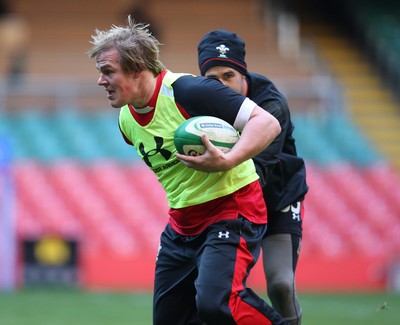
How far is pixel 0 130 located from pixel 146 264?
140 inches

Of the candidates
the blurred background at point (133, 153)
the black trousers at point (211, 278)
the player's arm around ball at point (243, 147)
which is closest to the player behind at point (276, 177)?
the black trousers at point (211, 278)

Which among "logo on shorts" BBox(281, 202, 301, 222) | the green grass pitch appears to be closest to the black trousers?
"logo on shorts" BBox(281, 202, 301, 222)

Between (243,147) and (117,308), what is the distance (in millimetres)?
6226

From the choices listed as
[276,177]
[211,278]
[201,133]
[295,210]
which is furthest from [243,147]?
[295,210]

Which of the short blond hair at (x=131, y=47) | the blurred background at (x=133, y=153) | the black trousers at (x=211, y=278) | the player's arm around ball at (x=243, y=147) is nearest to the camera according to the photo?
the player's arm around ball at (x=243, y=147)

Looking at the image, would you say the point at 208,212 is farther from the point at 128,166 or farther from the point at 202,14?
the point at 202,14

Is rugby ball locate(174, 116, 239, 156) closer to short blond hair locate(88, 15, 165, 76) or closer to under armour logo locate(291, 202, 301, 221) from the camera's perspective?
short blond hair locate(88, 15, 165, 76)

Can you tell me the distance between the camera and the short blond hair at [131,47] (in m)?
5.28

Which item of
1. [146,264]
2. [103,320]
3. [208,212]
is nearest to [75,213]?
[146,264]

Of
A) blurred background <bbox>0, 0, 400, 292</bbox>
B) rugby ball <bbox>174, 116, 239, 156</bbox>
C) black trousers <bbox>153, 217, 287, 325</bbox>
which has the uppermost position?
blurred background <bbox>0, 0, 400, 292</bbox>

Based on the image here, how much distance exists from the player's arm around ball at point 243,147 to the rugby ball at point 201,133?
6 cm

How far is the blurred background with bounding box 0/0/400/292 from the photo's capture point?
14.0 m

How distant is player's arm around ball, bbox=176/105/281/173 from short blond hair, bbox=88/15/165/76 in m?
0.57

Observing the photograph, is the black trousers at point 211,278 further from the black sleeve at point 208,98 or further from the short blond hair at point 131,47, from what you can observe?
the short blond hair at point 131,47
